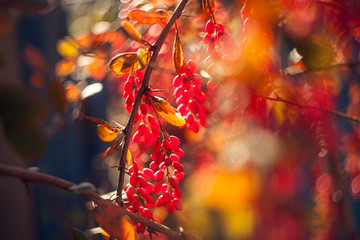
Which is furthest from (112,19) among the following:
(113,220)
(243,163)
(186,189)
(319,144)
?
(186,189)

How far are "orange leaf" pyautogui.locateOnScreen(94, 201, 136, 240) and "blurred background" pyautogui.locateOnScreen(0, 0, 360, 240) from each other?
0.29 feet

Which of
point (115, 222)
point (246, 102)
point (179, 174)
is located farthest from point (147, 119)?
point (246, 102)

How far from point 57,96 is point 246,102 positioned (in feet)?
1.96

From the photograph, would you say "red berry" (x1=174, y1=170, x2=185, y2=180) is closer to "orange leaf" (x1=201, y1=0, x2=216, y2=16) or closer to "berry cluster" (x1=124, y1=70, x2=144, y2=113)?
"berry cluster" (x1=124, y1=70, x2=144, y2=113)

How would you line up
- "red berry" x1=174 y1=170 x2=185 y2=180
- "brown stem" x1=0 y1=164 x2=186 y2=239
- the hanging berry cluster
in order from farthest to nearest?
"red berry" x1=174 y1=170 x2=185 y2=180 < the hanging berry cluster < "brown stem" x1=0 y1=164 x2=186 y2=239

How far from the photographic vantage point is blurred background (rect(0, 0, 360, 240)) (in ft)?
1.59

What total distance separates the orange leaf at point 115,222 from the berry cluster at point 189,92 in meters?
0.25

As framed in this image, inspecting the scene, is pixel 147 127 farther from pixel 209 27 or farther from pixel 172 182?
pixel 209 27

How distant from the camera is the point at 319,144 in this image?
997 mm

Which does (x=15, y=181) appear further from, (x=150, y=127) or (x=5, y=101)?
(x=5, y=101)

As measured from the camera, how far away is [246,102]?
3.22 ft

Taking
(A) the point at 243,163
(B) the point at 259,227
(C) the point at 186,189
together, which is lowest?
(C) the point at 186,189

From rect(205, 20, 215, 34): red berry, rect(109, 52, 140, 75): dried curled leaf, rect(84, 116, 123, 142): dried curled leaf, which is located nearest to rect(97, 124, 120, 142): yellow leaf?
rect(84, 116, 123, 142): dried curled leaf

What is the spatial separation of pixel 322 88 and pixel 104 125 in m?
0.61
